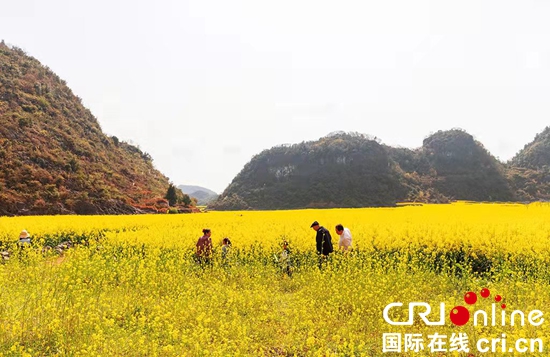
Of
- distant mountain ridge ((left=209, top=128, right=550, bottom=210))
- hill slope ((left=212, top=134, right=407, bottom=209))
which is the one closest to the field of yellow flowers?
hill slope ((left=212, top=134, right=407, bottom=209))

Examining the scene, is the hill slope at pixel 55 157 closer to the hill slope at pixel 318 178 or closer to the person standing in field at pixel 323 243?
the hill slope at pixel 318 178

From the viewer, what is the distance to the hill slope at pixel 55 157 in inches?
1884

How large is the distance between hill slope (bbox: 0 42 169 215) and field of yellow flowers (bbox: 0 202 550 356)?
136 feet

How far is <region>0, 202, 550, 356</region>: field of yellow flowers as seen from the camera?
5.43 m

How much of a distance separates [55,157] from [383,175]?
75.5 meters

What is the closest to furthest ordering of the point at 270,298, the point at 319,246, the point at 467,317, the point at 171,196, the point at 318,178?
the point at 467,317, the point at 270,298, the point at 319,246, the point at 171,196, the point at 318,178

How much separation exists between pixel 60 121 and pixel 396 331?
76921 mm

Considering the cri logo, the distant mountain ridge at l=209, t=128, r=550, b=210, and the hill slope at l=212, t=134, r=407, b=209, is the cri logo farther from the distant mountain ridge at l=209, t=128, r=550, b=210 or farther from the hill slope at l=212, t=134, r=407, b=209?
the distant mountain ridge at l=209, t=128, r=550, b=210

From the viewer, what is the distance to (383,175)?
9656 centimetres

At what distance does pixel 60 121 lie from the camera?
68312 mm

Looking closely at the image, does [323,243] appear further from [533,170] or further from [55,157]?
[533,170]

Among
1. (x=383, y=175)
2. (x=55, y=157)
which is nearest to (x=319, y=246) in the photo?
(x=55, y=157)

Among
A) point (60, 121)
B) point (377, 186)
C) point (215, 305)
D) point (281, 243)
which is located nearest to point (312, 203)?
point (377, 186)

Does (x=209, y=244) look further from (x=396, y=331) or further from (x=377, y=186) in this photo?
(x=377, y=186)
